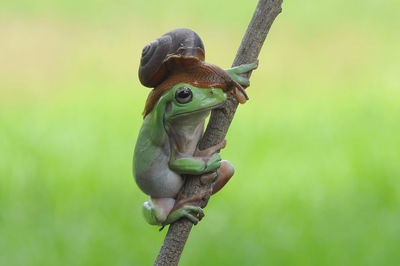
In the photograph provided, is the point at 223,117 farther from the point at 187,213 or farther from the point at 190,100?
the point at 187,213

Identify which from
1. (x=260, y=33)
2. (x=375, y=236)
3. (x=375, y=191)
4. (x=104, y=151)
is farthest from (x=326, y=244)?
(x=260, y=33)

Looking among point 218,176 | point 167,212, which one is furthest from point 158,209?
point 218,176

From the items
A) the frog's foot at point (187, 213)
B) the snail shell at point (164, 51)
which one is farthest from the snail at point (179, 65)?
the frog's foot at point (187, 213)

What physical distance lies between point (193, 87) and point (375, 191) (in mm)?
1384

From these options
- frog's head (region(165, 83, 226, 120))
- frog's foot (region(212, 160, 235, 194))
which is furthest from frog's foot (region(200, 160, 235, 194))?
frog's head (region(165, 83, 226, 120))

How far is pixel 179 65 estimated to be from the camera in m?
1.07

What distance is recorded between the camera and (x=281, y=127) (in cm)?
252

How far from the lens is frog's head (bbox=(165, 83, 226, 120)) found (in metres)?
1.07

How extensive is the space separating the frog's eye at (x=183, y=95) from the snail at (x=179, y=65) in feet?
0.06

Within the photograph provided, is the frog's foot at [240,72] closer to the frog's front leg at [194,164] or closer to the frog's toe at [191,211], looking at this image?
the frog's front leg at [194,164]

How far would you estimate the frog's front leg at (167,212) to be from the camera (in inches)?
43.7

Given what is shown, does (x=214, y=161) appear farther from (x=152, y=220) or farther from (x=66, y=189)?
(x=66, y=189)

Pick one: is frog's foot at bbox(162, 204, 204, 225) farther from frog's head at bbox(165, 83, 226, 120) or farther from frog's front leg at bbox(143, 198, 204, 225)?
frog's head at bbox(165, 83, 226, 120)

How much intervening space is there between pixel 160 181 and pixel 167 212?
61 millimetres
